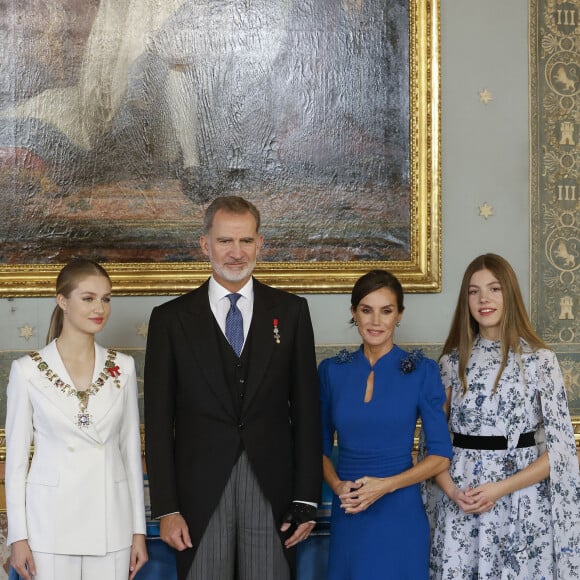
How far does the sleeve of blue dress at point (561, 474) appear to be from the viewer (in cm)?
354

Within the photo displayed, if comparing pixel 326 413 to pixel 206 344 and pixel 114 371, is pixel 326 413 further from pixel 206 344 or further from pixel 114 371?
pixel 114 371

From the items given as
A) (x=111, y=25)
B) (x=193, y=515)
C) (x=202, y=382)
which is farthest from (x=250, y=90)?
(x=193, y=515)

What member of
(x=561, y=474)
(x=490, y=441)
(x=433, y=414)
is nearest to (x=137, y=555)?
(x=433, y=414)

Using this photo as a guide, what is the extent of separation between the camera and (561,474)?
357cm

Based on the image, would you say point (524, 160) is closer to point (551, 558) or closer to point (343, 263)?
point (343, 263)

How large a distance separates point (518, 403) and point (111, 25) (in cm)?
312

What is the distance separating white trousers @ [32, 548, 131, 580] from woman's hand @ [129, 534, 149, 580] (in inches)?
2.3

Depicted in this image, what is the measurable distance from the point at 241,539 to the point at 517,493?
3.77 ft

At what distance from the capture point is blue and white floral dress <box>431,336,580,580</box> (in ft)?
11.6

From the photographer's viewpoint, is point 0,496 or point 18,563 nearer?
point 18,563

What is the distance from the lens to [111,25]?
5.08 metres

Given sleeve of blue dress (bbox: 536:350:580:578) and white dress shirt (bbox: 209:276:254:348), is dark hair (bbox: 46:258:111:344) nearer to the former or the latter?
white dress shirt (bbox: 209:276:254:348)

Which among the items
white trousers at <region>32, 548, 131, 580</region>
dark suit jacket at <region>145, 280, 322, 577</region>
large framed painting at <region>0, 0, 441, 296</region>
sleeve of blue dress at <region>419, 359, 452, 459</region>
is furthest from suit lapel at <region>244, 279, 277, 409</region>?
large framed painting at <region>0, 0, 441, 296</region>

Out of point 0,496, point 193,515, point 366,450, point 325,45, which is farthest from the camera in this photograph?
point 325,45
